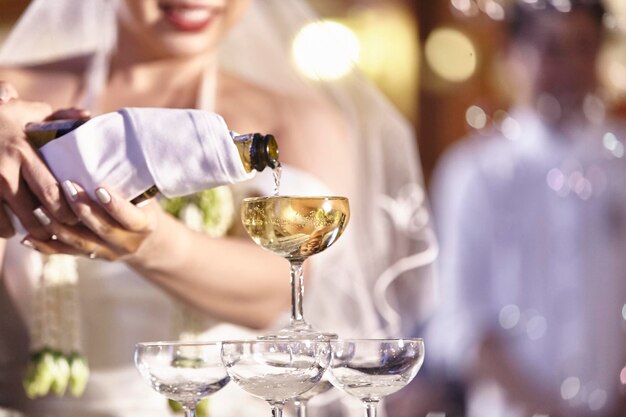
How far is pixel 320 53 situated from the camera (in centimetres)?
237

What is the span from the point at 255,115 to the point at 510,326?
3.49ft

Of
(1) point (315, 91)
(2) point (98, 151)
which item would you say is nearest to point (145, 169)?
(2) point (98, 151)

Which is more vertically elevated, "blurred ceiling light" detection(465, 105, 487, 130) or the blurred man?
"blurred ceiling light" detection(465, 105, 487, 130)

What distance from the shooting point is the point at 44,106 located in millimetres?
1309

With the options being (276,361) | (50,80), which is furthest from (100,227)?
(50,80)

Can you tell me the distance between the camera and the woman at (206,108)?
6.43 ft

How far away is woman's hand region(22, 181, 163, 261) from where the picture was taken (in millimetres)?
1242

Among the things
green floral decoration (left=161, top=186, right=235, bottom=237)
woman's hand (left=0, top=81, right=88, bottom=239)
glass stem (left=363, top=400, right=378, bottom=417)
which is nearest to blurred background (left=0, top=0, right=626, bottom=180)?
green floral decoration (left=161, top=186, right=235, bottom=237)

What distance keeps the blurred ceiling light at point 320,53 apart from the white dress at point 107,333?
33cm

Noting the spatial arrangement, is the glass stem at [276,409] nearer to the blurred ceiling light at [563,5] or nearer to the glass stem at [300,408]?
the glass stem at [300,408]

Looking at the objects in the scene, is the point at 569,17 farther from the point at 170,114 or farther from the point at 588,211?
the point at 170,114

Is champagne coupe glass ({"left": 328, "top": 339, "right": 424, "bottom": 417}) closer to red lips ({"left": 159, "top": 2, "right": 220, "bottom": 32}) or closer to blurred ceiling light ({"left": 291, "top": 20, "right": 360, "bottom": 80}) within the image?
red lips ({"left": 159, "top": 2, "right": 220, "bottom": 32})

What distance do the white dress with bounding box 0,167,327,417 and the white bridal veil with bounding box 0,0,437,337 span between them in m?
0.26

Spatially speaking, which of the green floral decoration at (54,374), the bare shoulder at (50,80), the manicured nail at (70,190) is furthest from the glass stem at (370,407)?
the bare shoulder at (50,80)
